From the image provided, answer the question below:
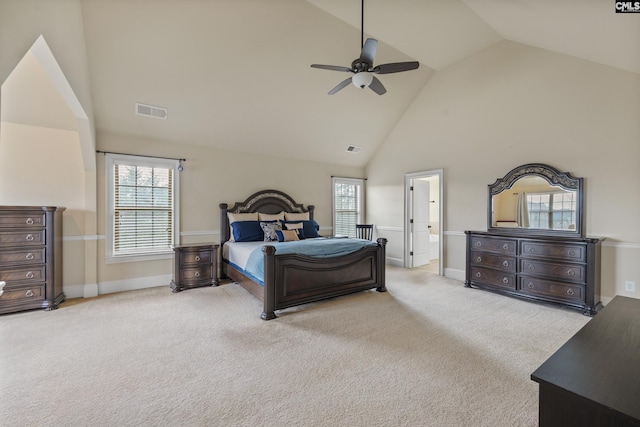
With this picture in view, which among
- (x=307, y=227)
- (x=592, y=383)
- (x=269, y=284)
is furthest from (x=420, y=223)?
(x=592, y=383)

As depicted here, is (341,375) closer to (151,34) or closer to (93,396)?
(93,396)

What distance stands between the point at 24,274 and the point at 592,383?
534 centimetres

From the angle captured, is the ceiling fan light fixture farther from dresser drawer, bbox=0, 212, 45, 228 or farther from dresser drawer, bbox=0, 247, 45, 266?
Answer: dresser drawer, bbox=0, 247, 45, 266

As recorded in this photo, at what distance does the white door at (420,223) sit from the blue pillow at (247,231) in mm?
3374

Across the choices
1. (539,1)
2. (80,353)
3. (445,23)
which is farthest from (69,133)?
(539,1)

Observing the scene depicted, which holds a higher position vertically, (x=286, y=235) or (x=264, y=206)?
(x=264, y=206)

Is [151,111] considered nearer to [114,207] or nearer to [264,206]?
[114,207]

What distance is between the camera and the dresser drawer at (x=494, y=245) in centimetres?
419

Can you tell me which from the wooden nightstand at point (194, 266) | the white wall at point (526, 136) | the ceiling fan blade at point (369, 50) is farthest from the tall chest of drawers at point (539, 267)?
the wooden nightstand at point (194, 266)

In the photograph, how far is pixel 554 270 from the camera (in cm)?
377

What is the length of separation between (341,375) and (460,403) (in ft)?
2.78

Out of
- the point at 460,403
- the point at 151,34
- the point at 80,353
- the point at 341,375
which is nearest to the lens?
the point at 460,403

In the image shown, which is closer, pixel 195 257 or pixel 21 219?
pixel 21 219

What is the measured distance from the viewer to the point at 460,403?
192 cm
